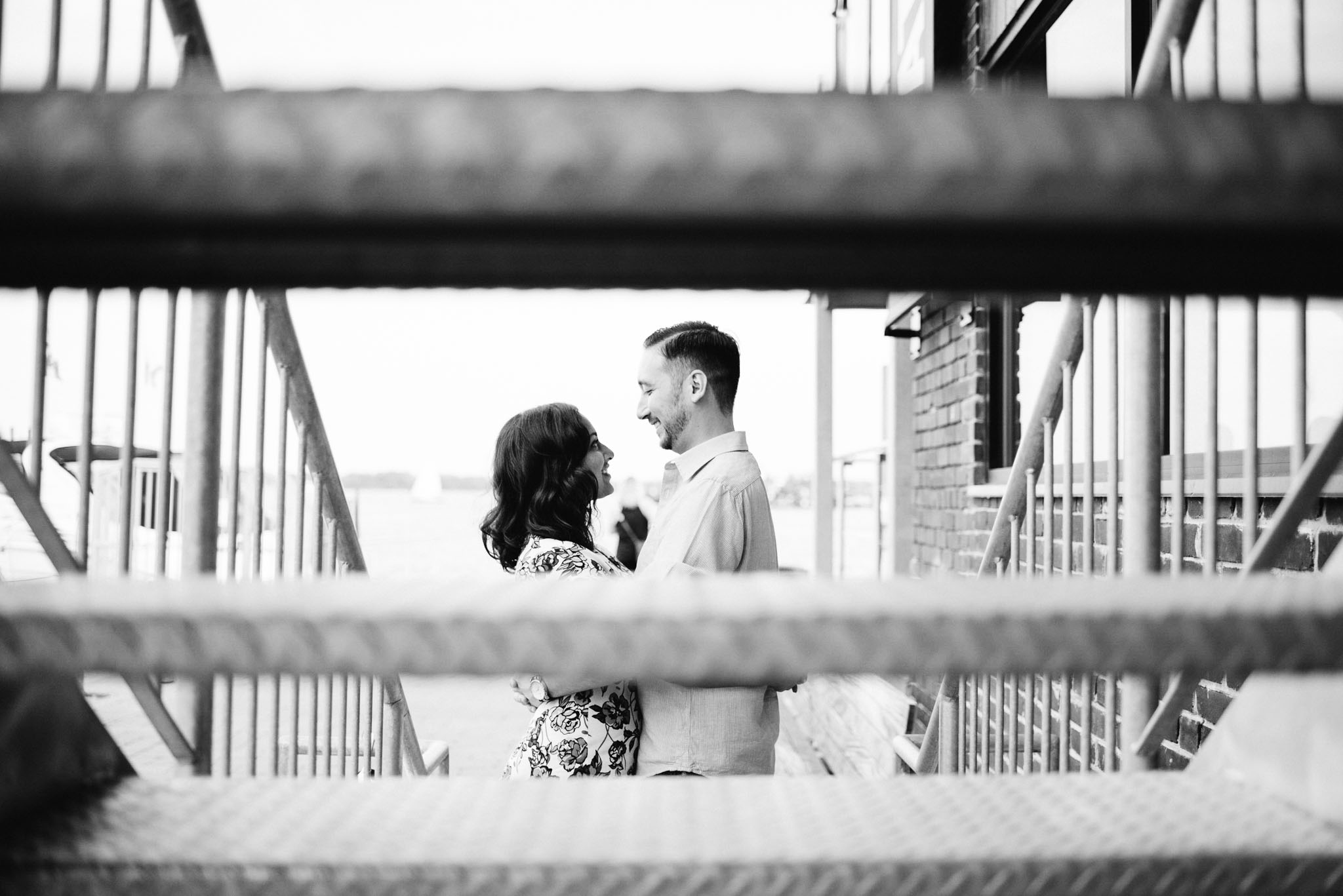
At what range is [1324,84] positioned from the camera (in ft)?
7.57

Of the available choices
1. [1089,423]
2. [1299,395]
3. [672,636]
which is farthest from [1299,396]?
[672,636]

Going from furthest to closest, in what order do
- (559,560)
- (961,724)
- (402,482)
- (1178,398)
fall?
(402,482) → (961,724) → (559,560) → (1178,398)

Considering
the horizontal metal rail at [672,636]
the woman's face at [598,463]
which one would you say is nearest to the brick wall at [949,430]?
the woman's face at [598,463]

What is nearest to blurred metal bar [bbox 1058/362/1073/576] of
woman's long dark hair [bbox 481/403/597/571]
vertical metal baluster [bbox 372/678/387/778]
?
woman's long dark hair [bbox 481/403/597/571]

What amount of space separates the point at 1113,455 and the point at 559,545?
55.6 inches

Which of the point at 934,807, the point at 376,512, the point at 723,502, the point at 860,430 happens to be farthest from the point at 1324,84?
the point at 376,512

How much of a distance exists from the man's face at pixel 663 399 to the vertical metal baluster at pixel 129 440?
136cm

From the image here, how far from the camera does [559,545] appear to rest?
249cm

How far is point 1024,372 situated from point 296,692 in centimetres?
360

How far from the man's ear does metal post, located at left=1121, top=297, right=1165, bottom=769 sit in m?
1.21

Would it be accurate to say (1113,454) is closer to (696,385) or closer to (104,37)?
(696,385)

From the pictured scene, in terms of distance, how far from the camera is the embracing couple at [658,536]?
2.22 meters

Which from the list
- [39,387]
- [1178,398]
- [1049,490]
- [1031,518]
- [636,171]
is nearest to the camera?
[636,171]

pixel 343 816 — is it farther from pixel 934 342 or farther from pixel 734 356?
pixel 934 342
